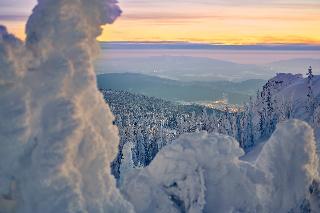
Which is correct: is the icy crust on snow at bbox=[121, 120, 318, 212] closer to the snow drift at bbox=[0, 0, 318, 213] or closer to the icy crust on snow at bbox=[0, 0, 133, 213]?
the snow drift at bbox=[0, 0, 318, 213]

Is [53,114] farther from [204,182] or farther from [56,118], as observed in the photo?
[204,182]

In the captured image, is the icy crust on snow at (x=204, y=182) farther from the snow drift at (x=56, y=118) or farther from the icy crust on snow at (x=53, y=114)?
the icy crust on snow at (x=53, y=114)

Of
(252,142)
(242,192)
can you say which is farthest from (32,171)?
(252,142)

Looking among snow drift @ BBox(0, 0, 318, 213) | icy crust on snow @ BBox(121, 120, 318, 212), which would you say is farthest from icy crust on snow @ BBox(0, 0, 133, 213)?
icy crust on snow @ BBox(121, 120, 318, 212)

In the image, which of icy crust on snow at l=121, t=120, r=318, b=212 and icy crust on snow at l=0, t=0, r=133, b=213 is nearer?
icy crust on snow at l=0, t=0, r=133, b=213

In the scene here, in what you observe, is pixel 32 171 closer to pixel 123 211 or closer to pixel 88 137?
pixel 88 137
